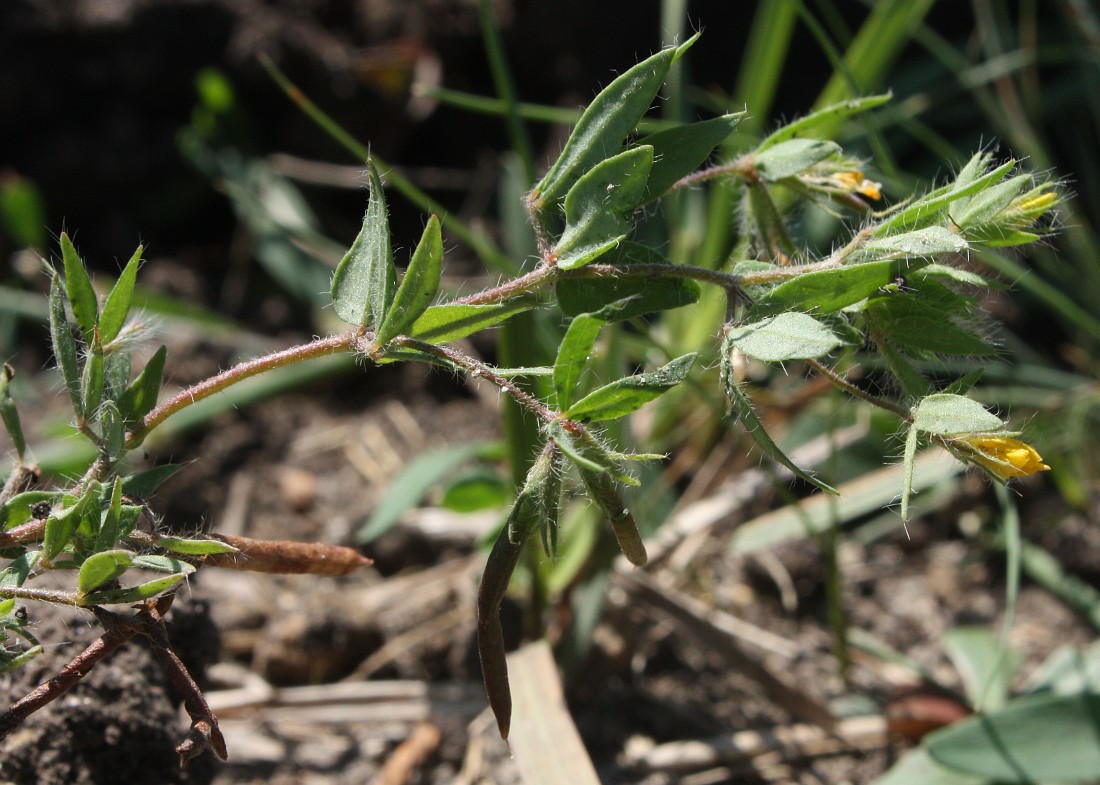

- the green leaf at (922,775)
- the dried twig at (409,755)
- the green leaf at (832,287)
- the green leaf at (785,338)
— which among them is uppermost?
the green leaf at (832,287)

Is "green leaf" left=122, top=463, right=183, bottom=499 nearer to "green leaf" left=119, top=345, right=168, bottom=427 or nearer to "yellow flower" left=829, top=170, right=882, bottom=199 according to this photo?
"green leaf" left=119, top=345, right=168, bottom=427

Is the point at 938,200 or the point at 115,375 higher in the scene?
the point at 938,200

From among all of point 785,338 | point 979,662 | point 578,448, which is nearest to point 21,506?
point 578,448

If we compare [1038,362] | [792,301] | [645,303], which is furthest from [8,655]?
[1038,362]

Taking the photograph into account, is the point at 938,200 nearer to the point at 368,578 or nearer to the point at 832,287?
the point at 832,287

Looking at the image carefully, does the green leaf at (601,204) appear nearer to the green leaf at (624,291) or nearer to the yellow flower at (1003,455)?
the green leaf at (624,291)

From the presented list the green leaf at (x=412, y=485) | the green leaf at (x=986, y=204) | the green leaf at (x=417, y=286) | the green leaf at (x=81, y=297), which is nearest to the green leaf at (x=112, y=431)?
the green leaf at (x=81, y=297)

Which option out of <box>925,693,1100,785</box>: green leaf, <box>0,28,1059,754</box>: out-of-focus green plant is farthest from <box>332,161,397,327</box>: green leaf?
<box>925,693,1100,785</box>: green leaf
